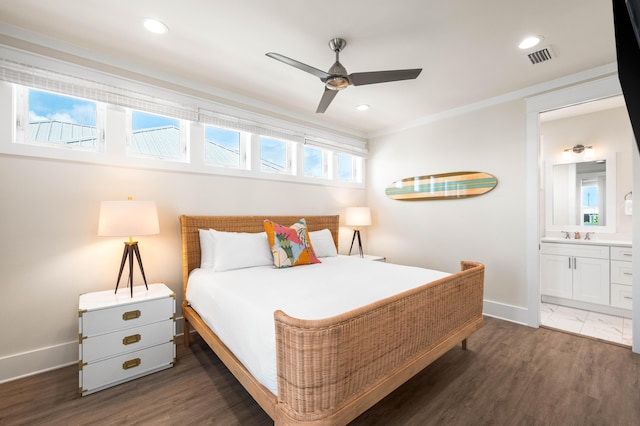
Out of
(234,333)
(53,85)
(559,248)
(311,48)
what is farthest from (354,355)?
(559,248)

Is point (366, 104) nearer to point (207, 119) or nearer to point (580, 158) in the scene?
point (207, 119)

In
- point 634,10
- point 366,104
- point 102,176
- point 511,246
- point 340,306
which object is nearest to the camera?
point 634,10

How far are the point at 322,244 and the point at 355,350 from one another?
86.8 inches

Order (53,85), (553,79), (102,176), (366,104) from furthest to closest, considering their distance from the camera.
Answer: (366,104) < (553,79) < (102,176) < (53,85)

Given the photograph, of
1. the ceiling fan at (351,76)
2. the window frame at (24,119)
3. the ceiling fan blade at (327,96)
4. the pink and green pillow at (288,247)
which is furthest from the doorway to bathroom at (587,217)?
the window frame at (24,119)

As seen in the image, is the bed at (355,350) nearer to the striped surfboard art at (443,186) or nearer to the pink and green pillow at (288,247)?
the pink and green pillow at (288,247)

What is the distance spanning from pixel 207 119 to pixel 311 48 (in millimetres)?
1377

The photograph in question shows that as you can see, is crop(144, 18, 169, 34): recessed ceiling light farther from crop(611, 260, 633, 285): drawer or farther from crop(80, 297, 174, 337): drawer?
crop(611, 260, 633, 285): drawer

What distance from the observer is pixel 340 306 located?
181 cm

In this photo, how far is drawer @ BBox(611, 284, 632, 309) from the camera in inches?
134

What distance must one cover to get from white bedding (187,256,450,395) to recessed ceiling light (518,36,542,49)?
1.99 m

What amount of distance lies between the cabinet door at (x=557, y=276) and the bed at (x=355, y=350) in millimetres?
2334

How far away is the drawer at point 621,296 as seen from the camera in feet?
11.2

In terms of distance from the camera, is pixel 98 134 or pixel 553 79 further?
pixel 553 79
